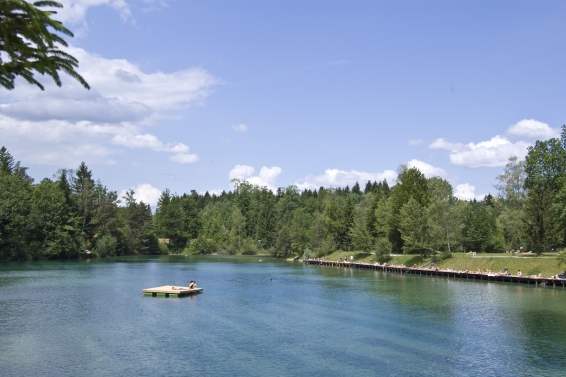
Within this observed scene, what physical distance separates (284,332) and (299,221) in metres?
115

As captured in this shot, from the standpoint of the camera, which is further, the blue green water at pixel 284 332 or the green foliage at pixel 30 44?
the blue green water at pixel 284 332

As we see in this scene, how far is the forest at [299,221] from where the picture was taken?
8269 cm

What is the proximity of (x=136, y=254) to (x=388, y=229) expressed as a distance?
8678 cm

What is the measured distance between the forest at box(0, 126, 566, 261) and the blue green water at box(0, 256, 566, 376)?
28216mm

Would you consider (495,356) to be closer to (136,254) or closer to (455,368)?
(455,368)

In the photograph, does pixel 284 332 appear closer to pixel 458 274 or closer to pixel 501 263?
pixel 458 274

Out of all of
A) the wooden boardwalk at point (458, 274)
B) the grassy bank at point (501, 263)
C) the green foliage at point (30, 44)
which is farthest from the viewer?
the grassy bank at point (501, 263)

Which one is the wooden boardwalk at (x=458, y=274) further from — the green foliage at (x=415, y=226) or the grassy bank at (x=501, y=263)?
the green foliage at (x=415, y=226)

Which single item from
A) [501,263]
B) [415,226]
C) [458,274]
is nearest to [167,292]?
[458,274]

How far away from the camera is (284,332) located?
116ft

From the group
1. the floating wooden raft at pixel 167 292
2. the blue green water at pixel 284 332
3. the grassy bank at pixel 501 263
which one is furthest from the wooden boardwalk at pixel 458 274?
the floating wooden raft at pixel 167 292

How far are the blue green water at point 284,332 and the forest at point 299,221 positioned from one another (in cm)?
2822

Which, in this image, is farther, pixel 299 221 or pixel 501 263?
pixel 299 221

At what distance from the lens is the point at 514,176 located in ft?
306
